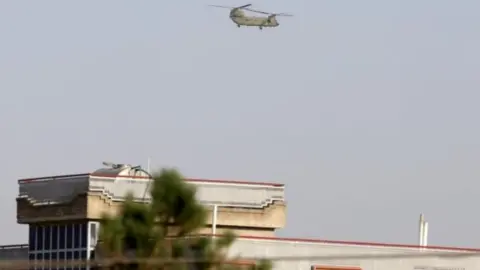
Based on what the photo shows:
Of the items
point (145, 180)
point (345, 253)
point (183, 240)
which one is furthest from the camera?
point (145, 180)

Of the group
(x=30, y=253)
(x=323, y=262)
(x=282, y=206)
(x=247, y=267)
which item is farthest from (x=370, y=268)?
(x=247, y=267)

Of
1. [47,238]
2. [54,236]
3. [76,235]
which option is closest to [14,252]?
[47,238]

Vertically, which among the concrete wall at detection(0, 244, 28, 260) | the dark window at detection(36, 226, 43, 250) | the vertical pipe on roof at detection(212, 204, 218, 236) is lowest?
the concrete wall at detection(0, 244, 28, 260)

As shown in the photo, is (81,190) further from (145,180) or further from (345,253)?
(345,253)

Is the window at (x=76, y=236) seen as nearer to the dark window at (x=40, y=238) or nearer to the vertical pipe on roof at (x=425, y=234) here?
the dark window at (x=40, y=238)

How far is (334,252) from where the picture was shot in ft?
260

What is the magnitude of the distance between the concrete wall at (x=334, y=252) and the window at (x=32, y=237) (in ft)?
54.3

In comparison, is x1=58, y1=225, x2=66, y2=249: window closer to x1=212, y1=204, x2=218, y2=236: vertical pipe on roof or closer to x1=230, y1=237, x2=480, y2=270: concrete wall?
x1=212, y1=204, x2=218, y2=236: vertical pipe on roof

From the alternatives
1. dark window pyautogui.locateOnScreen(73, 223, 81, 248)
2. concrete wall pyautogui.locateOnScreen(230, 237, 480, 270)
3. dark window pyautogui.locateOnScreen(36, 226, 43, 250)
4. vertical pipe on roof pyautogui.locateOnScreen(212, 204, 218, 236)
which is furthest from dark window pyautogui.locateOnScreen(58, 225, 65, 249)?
concrete wall pyautogui.locateOnScreen(230, 237, 480, 270)

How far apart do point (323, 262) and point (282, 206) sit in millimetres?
12033

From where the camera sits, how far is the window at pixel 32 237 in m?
93.9

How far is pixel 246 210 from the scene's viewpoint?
304ft

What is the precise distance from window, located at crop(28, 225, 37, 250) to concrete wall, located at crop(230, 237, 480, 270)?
54.3ft

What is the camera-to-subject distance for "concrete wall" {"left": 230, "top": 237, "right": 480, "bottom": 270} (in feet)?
259
